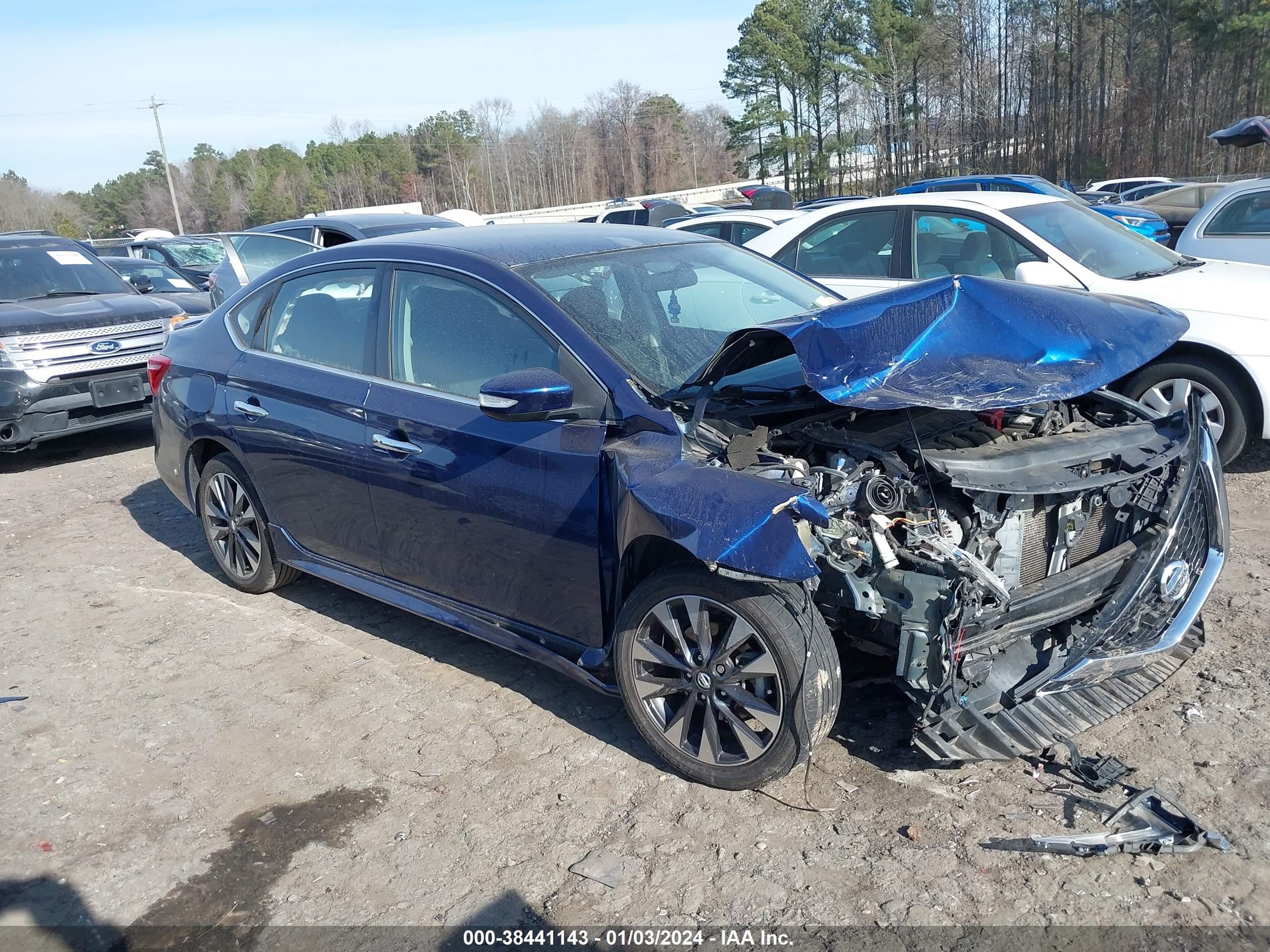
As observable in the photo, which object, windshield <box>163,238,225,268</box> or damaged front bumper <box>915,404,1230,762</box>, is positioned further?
windshield <box>163,238,225,268</box>

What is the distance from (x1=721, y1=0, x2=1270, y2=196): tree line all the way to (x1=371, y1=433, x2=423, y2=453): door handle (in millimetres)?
38658

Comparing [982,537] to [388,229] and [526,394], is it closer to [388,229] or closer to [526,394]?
[526,394]

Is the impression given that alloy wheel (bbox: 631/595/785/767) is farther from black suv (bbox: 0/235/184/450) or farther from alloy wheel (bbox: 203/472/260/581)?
black suv (bbox: 0/235/184/450)

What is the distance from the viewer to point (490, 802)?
3387mm

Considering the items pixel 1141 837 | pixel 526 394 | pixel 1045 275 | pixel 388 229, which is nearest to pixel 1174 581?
pixel 1141 837

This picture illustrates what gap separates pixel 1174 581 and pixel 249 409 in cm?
403

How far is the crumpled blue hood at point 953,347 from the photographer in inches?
121

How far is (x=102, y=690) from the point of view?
4.40 metres

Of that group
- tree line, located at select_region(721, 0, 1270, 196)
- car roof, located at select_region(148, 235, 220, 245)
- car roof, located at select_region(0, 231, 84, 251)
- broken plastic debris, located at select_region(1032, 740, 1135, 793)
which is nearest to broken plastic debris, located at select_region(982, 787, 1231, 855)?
broken plastic debris, located at select_region(1032, 740, 1135, 793)

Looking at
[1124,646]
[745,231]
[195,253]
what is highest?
[195,253]

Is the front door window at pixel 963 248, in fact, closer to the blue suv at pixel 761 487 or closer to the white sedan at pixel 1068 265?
the white sedan at pixel 1068 265

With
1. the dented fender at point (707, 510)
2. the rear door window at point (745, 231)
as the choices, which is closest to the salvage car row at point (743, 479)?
the dented fender at point (707, 510)

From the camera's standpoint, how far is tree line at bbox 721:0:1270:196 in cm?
3991

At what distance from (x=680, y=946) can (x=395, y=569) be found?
2161mm
